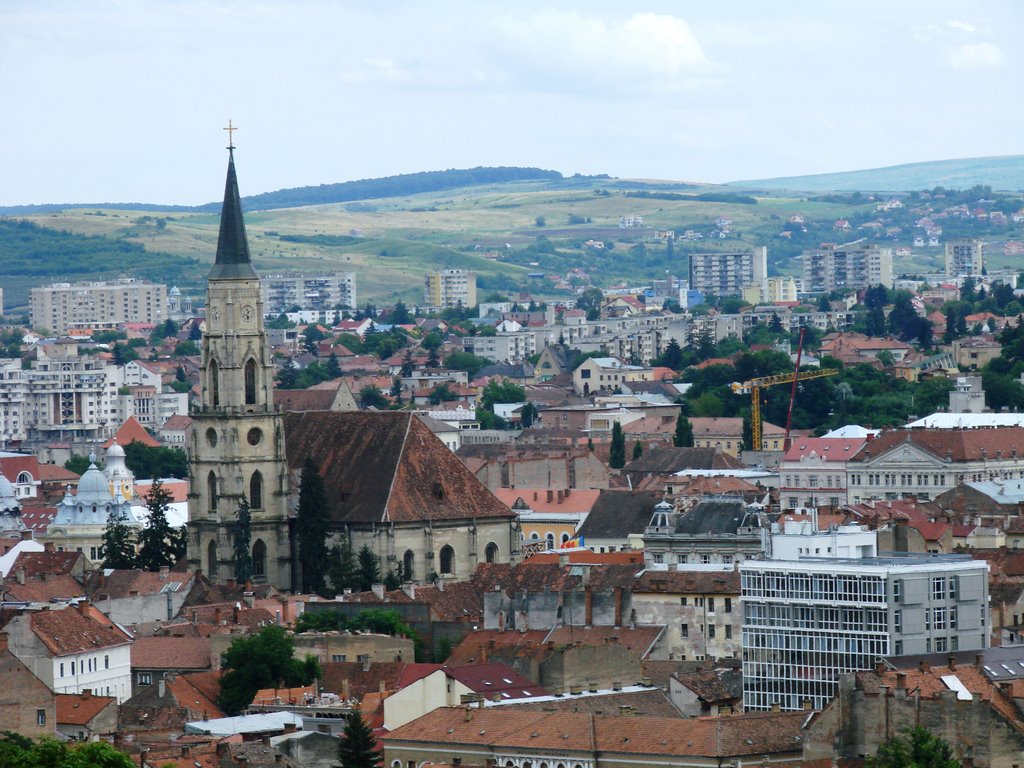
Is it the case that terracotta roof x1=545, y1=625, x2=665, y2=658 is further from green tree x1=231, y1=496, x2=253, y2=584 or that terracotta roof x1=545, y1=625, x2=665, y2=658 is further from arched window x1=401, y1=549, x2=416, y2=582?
green tree x1=231, y1=496, x2=253, y2=584

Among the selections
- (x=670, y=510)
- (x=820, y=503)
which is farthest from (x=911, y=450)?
(x=670, y=510)

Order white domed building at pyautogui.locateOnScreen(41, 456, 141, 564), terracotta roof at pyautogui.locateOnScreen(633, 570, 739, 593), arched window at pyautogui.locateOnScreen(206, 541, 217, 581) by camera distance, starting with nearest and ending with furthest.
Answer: terracotta roof at pyautogui.locateOnScreen(633, 570, 739, 593) < arched window at pyautogui.locateOnScreen(206, 541, 217, 581) < white domed building at pyautogui.locateOnScreen(41, 456, 141, 564)

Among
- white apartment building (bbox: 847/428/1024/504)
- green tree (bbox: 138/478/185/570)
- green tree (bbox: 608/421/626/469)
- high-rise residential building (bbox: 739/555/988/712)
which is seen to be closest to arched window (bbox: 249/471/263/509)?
green tree (bbox: 138/478/185/570)

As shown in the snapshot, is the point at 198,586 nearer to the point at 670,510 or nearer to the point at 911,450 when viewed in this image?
the point at 670,510

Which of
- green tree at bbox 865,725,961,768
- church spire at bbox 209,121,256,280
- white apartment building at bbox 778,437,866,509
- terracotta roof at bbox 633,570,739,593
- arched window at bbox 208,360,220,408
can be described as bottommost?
white apartment building at bbox 778,437,866,509

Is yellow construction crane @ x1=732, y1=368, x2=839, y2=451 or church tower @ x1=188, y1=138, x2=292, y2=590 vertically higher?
church tower @ x1=188, y1=138, x2=292, y2=590

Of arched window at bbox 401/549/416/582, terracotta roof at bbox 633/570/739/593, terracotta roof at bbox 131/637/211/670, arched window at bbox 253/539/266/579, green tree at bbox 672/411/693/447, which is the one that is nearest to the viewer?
terracotta roof at bbox 131/637/211/670
